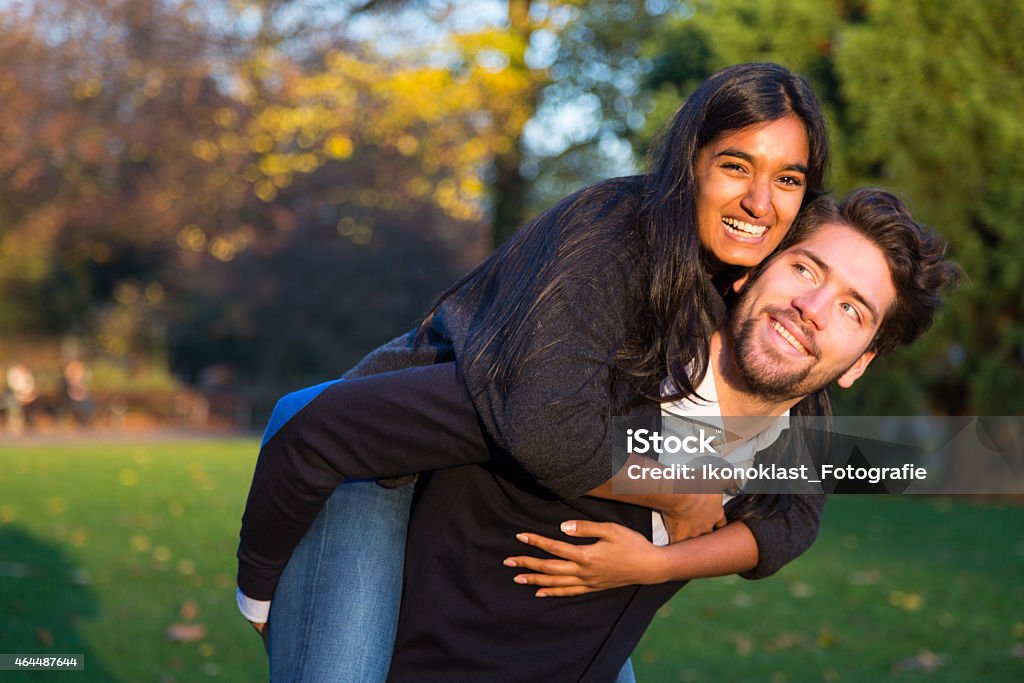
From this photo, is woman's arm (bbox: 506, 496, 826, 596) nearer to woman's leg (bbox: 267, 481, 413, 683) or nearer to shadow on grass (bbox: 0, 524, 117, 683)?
woman's leg (bbox: 267, 481, 413, 683)

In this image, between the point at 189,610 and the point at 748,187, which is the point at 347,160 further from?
the point at 748,187

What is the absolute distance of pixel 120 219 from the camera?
2995 centimetres

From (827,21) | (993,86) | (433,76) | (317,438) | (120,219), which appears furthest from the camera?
(120,219)

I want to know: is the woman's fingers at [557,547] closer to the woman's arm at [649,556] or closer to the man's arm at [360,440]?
the woman's arm at [649,556]

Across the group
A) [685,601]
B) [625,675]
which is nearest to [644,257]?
[625,675]

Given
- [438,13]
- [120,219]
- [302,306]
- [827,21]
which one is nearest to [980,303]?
[827,21]

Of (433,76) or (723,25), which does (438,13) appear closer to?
(433,76)

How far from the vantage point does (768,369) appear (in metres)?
2.70

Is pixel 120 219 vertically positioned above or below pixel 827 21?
below

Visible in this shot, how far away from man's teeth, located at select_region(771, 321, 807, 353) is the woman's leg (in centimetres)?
96

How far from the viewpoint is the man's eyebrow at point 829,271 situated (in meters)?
2.81

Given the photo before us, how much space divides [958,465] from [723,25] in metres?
6.04

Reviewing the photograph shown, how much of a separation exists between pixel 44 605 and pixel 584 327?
5235 millimetres

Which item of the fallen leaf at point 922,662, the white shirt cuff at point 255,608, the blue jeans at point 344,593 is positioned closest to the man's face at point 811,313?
the blue jeans at point 344,593
